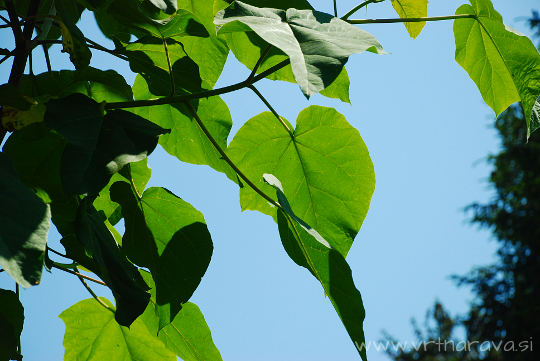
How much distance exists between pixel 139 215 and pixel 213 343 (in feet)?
0.58

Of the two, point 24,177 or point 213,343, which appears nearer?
point 24,177

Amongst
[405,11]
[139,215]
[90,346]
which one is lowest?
[90,346]

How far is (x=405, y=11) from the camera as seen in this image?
2.48 feet

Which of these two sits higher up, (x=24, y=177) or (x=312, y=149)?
(x=312, y=149)

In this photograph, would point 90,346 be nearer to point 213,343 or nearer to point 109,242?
point 213,343

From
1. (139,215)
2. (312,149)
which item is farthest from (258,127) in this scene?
(139,215)

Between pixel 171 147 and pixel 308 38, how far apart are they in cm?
34

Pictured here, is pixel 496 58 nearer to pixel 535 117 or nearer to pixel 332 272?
pixel 535 117

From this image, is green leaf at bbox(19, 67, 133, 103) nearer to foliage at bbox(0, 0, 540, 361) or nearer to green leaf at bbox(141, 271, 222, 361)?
foliage at bbox(0, 0, 540, 361)

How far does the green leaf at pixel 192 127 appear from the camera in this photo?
65cm

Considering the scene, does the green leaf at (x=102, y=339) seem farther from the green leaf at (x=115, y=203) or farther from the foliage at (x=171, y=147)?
the green leaf at (x=115, y=203)

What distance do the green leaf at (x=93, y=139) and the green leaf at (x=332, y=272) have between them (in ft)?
0.40

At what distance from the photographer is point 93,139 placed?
1.22ft

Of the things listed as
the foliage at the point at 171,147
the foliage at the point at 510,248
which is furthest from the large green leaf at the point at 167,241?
the foliage at the point at 510,248
